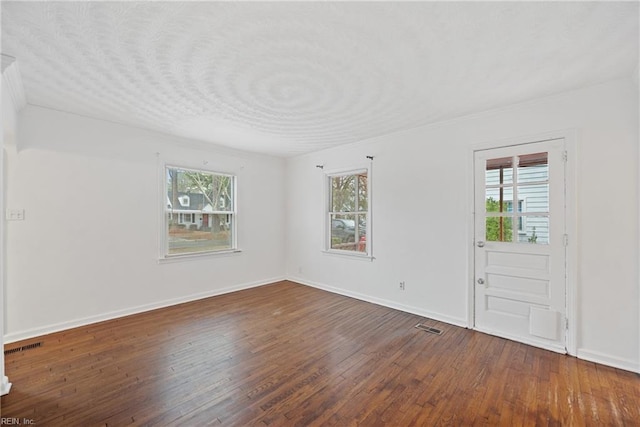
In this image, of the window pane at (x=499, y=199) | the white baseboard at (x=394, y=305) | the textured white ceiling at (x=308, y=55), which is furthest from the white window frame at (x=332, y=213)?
→ the window pane at (x=499, y=199)

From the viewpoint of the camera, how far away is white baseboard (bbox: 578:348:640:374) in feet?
7.95

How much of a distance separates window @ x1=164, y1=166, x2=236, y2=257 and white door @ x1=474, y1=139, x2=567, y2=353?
3.93m

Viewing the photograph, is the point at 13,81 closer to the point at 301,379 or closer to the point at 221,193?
the point at 221,193

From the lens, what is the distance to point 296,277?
5633 mm

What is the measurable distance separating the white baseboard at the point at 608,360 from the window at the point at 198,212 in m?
4.80

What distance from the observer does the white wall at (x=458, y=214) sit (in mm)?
2494

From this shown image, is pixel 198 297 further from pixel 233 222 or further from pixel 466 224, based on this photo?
pixel 466 224

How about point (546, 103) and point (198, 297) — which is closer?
point (546, 103)

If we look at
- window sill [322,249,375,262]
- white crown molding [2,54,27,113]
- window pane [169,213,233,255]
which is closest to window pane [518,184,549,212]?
window sill [322,249,375,262]

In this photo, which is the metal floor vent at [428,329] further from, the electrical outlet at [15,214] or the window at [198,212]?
the electrical outlet at [15,214]

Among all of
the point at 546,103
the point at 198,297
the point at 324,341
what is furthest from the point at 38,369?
the point at 546,103

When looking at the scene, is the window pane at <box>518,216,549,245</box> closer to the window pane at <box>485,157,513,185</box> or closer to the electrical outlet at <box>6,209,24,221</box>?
the window pane at <box>485,157,513,185</box>

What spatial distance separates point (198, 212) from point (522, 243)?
14.7 ft

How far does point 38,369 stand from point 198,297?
6.92ft
